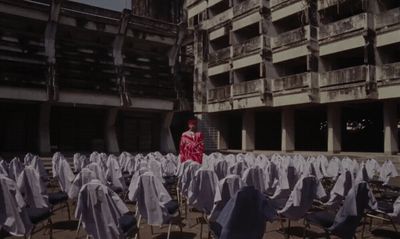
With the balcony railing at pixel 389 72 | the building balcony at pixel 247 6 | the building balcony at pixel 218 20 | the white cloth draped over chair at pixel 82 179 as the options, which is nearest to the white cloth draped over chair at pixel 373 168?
the white cloth draped over chair at pixel 82 179

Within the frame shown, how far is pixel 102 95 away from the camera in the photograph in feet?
78.6

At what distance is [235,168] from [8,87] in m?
15.7

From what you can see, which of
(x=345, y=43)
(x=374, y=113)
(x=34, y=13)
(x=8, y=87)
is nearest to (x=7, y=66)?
(x=8, y=87)

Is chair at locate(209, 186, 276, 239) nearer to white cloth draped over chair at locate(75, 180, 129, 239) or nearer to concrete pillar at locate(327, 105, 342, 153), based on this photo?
white cloth draped over chair at locate(75, 180, 129, 239)

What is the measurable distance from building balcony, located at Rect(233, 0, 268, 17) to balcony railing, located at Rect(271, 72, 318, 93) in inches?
213

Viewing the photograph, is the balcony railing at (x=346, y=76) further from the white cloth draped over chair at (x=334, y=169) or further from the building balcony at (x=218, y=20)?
the white cloth draped over chair at (x=334, y=169)

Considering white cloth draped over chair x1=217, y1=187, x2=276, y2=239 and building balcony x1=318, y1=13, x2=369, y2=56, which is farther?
building balcony x1=318, y1=13, x2=369, y2=56

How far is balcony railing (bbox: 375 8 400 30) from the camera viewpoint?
21000 millimetres

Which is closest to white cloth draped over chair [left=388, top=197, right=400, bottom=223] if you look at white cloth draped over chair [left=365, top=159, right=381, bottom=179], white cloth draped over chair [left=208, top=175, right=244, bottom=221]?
white cloth draped over chair [left=208, top=175, right=244, bottom=221]

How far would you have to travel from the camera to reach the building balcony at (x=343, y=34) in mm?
22031

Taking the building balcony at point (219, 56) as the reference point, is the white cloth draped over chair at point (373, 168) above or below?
below

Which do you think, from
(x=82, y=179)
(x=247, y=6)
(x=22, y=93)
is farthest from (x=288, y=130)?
(x=82, y=179)

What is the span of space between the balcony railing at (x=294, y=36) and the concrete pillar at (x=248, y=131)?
5.68m

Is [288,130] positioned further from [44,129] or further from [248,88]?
[44,129]
